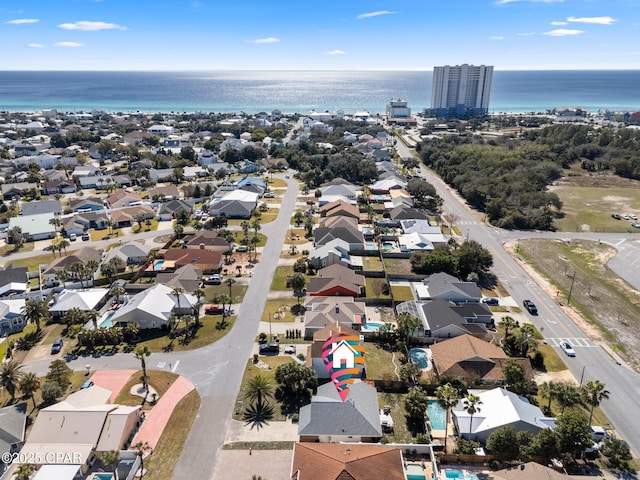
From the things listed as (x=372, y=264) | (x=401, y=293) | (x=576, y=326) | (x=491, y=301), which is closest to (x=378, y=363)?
(x=401, y=293)

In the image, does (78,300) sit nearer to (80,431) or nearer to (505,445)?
(80,431)


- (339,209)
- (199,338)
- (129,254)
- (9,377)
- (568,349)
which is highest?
(339,209)

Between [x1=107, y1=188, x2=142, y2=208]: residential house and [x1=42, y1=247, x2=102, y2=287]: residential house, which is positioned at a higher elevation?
[x1=107, y1=188, x2=142, y2=208]: residential house

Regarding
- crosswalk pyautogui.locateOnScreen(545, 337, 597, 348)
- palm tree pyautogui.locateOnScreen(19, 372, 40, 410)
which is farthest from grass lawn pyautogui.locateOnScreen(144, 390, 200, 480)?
crosswalk pyautogui.locateOnScreen(545, 337, 597, 348)

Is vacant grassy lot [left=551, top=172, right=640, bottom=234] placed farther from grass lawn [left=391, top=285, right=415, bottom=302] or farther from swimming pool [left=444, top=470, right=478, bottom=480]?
swimming pool [left=444, top=470, right=478, bottom=480]

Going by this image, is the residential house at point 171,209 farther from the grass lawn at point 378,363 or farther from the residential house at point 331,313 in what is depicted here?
the grass lawn at point 378,363

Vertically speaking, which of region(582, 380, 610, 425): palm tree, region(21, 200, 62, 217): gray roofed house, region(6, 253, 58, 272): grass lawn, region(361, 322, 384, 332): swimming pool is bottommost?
region(361, 322, 384, 332): swimming pool
